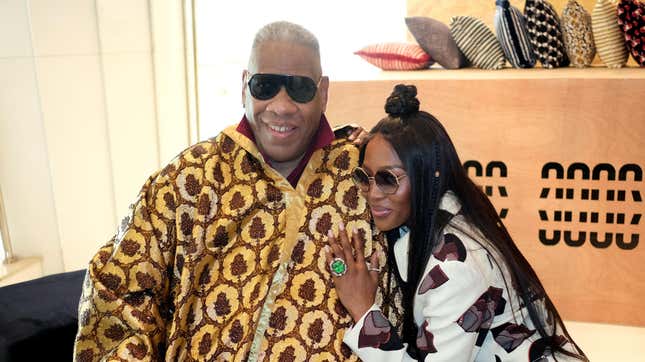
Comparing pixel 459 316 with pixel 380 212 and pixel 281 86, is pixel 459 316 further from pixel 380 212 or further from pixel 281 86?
pixel 281 86

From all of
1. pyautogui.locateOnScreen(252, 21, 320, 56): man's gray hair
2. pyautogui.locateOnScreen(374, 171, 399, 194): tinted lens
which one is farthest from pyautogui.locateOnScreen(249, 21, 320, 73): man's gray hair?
pyautogui.locateOnScreen(374, 171, 399, 194): tinted lens

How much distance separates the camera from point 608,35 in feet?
9.80

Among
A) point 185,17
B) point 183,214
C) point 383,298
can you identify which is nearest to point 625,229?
point 383,298

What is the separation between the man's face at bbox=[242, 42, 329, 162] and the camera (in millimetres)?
1775

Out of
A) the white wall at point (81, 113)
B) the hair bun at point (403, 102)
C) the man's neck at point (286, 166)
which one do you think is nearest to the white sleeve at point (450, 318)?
the hair bun at point (403, 102)

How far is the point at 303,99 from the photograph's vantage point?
179cm

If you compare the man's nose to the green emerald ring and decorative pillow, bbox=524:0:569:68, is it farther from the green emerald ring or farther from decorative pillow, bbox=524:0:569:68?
decorative pillow, bbox=524:0:569:68

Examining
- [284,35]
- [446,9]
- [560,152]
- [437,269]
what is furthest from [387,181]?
[446,9]

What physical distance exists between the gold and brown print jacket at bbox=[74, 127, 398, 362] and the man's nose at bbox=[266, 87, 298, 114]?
134mm

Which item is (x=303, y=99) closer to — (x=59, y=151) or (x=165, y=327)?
(x=165, y=327)

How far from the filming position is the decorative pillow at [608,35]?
2.95 meters

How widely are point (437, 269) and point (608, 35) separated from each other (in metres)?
1.85

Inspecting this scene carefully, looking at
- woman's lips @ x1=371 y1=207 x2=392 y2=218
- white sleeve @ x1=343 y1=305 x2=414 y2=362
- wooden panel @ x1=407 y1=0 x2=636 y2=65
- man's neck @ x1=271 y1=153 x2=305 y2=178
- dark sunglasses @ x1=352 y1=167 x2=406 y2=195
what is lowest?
white sleeve @ x1=343 y1=305 x2=414 y2=362

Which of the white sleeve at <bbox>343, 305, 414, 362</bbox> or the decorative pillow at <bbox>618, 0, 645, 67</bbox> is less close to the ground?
the decorative pillow at <bbox>618, 0, 645, 67</bbox>
